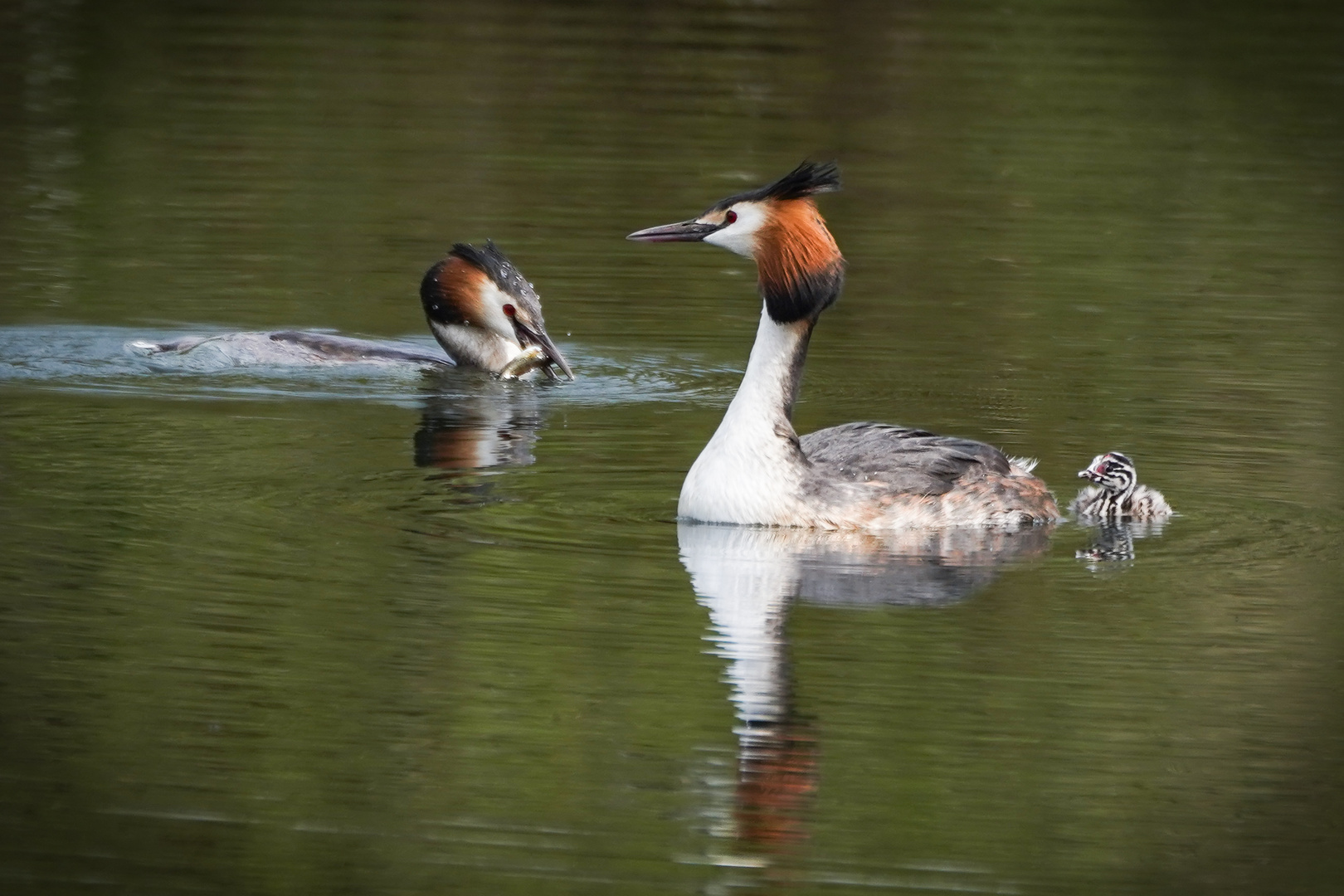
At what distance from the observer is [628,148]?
21.2 m

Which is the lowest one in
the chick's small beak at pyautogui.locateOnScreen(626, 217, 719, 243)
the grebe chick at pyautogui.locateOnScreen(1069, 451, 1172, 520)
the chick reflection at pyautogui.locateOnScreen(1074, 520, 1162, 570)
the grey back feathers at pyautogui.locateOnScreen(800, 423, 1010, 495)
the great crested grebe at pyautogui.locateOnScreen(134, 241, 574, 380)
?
the chick reflection at pyautogui.locateOnScreen(1074, 520, 1162, 570)

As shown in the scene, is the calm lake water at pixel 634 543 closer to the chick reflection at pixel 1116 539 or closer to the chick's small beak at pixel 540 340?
the chick reflection at pixel 1116 539

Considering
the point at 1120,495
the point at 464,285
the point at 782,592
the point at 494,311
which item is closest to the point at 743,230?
the point at 782,592

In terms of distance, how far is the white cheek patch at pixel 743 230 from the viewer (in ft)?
31.7

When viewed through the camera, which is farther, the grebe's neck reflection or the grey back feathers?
the grebe's neck reflection

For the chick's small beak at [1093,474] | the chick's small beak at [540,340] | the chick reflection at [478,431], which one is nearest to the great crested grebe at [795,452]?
the chick's small beak at [1093,474]

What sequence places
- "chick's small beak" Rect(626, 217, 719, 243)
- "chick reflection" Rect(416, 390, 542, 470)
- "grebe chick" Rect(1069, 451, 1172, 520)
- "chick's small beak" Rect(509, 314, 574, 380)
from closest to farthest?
"chick's small beak" Rect(626, 217, 719, 243)
"grebe chick" Rect(1069, 451, 1172, 520)
"chick reflection" Rect(416, 390, 542, 470)
"chick's small beak" Rect(509, 314, 574, 380)

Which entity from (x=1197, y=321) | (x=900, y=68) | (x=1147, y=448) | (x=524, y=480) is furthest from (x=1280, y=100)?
(x=524, y=480)

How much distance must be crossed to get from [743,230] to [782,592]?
1.67 m

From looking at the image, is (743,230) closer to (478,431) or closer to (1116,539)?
(1116,539)

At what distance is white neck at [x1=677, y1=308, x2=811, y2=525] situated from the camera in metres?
9.51

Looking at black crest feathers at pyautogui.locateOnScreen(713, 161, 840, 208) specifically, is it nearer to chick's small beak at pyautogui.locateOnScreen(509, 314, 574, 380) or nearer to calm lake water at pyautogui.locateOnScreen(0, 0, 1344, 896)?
calm lake water at pyautogui.locateOnScreen(0, 0, 1344, 896)

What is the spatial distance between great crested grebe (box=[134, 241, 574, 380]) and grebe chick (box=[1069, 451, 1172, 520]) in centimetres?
393

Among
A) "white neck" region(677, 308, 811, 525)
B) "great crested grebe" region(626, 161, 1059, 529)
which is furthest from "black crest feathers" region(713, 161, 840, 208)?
"white neck" region(677, 308, 811, 525)
